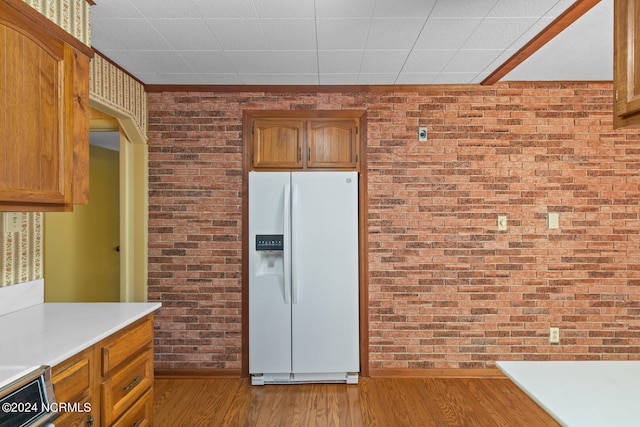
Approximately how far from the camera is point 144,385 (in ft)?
7.01

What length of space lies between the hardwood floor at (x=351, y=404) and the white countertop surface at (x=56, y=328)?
1.05m

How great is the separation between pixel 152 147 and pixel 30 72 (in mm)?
1748

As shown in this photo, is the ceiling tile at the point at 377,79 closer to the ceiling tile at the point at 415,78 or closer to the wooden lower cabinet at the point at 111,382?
the ceiling tile at the point at 415,78

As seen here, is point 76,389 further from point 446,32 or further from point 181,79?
point 446,32

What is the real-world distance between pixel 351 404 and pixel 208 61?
8.55ft

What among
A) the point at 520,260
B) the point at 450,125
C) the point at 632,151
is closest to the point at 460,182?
the point at 450,125

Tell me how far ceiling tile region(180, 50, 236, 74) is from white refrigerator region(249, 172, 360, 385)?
2.68 ft

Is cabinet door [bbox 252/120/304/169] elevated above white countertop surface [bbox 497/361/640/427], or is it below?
above

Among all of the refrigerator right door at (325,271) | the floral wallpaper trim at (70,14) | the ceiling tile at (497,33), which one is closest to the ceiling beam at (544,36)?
the ceiling tile at (497,33)

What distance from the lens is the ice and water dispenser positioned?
3.27m

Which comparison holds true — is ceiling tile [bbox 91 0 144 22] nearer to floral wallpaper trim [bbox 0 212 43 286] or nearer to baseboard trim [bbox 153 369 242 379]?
floral wallpaper trim [bbox 0 212 43 286]

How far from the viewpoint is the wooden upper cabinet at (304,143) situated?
3.41 metres

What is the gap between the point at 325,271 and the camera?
3.29 meters

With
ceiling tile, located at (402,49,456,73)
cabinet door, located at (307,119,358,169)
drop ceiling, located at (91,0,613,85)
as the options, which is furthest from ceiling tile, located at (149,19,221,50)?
ceiling tile, located at (402,49,456,73)
